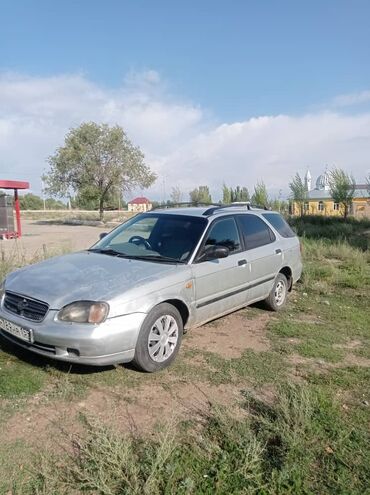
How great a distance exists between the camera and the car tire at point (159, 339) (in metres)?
3.80

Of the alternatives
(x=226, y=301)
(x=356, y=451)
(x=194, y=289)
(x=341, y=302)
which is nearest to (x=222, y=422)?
(x=356, y=451)

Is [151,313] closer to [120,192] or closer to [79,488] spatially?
[79,488]

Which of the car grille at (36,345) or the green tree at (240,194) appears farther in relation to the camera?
the green tree at (240,194)

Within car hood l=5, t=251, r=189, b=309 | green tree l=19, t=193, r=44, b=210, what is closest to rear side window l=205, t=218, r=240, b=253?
car hood l=5, t=251, r=189, b=309

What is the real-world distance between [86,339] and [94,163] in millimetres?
35689

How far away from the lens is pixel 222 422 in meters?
2.99

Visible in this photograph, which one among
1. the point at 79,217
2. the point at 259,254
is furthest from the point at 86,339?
the point at 79,217

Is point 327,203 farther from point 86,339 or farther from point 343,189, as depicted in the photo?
point 86,339

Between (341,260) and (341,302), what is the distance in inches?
194

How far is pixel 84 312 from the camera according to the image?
3.58 meters

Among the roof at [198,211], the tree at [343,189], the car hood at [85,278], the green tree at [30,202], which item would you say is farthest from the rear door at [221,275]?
the green tree at [30,202]

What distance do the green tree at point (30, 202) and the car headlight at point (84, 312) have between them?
3713 inches

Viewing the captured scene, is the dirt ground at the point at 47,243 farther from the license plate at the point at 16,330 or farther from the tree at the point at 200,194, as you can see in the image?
the tree at the point at 200,194

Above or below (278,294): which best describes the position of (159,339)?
above
